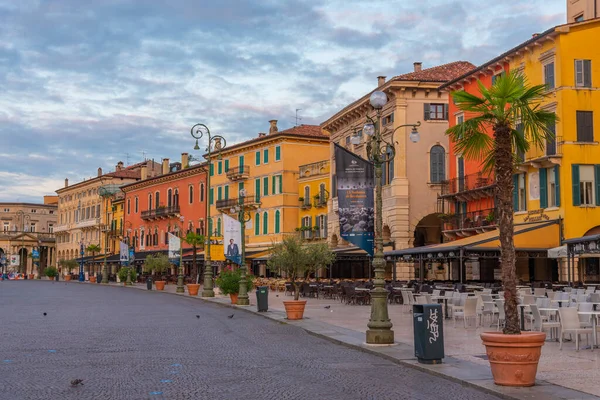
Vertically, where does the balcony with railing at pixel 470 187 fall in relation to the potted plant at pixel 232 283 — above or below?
above

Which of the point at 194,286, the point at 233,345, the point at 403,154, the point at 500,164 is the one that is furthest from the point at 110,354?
the point at 403,154

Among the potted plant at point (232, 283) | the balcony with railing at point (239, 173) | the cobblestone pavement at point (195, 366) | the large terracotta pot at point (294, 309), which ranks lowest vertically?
the cobblestone pavement at point (195, 366)

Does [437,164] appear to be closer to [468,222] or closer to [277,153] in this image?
[468,222]

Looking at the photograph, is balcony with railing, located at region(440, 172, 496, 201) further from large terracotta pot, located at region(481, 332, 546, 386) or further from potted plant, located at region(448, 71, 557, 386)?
large terracotta pot, located at region(481, 332, 546, 386)

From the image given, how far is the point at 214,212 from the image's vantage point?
7112 cm

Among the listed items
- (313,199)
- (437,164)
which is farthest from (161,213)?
(437,164)

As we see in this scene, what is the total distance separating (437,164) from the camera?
46406 millimetres

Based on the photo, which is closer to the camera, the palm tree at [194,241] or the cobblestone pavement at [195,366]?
the cobblestone pavement at [195,366]

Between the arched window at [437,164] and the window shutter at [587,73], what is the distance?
44.6 feet

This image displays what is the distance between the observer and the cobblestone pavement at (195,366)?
10.0 m

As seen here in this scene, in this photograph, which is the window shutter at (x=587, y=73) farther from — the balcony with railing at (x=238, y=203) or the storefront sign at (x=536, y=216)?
the balcony with railing at (x=238, y=203)

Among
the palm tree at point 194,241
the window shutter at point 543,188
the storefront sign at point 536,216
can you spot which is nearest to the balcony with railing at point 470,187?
the storefront sign at point 536,216

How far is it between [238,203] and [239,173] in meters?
2.62

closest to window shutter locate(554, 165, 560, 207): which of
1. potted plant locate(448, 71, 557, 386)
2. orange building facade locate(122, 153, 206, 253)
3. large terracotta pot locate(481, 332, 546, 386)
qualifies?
potted plant locate(448, 71, 557, 386)
